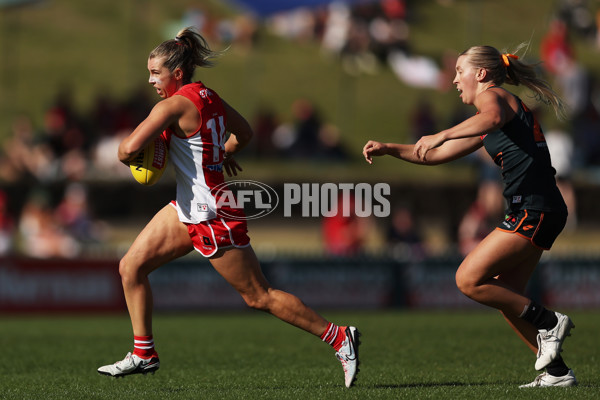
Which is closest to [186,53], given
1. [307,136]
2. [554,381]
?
[554,381]

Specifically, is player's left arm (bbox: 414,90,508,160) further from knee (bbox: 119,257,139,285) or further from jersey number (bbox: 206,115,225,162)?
knee (bbox: 119,257,139,285)

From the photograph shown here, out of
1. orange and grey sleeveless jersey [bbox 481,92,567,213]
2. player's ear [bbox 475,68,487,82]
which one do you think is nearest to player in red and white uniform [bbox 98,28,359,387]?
orange and grey sleeveless jersey [bbox 481,92,567,213]

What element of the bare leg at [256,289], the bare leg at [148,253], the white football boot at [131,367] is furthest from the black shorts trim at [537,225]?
the white football boot at [131,367]

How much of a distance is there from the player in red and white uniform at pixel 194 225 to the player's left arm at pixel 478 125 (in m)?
1.29

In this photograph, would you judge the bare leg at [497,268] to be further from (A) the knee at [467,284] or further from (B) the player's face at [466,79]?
(B) the player's face at [466,79]

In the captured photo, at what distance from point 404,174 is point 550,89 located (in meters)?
16.6

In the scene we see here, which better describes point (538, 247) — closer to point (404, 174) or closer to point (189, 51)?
point (189, 51)

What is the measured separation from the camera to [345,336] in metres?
6.58

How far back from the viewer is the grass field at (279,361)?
6410 mm

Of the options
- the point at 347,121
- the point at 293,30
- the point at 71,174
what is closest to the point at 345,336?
the point at 71,174

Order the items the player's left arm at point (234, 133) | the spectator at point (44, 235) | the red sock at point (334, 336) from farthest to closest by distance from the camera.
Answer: the spectator at point (44, 235), the player's left arm at point (234, 133), the red sock at point (334, 336)

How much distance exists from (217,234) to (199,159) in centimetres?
50

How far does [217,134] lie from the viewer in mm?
6434

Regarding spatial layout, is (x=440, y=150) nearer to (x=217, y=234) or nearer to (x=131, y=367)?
(x=217, y=234)
